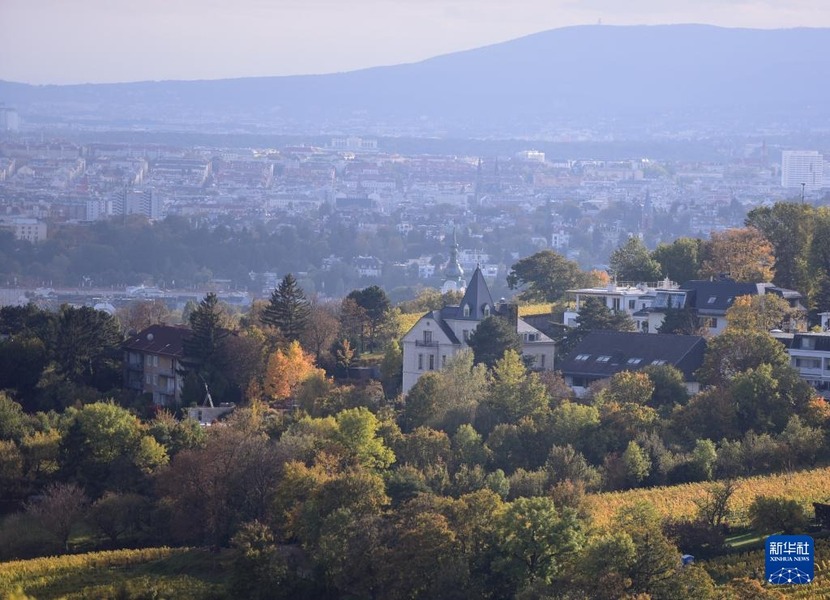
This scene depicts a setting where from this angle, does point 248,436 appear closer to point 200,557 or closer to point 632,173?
point 200,557

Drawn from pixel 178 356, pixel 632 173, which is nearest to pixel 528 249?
pixel 632 173

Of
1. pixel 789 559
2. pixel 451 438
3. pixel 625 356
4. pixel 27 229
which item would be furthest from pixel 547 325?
pixel 27 229

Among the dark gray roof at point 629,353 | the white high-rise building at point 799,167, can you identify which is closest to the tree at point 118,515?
the dark gray roof at point 629,353

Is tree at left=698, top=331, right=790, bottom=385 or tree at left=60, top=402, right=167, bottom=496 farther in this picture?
tree at left=698, top=331, right=790, bottom=385

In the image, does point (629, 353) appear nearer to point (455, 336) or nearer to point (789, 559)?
point (455, 336)

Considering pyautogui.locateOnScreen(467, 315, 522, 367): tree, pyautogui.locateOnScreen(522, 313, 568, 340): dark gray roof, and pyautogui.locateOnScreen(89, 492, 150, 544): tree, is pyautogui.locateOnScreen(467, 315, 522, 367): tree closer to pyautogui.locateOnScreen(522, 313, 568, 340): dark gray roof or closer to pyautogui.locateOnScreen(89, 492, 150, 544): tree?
pyautogui.locateOnScreen(522, 313, 568, 340): dark gray roof

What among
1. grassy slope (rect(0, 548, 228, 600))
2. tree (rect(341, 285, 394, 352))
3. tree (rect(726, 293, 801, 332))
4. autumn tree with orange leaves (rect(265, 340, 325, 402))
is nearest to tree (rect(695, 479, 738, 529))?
grassy slope (rect(0, 548, 228, 600))
